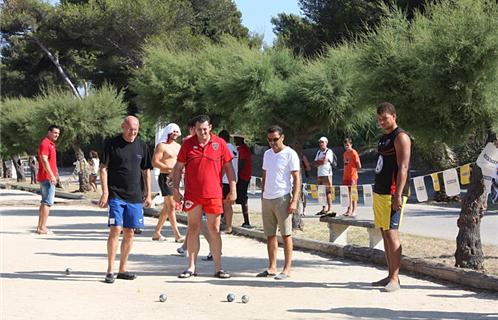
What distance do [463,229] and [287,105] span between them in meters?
5.37

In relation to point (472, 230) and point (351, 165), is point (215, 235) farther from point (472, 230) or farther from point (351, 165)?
point (351, 165)

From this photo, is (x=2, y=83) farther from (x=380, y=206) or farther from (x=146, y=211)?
(x=380, y=206)

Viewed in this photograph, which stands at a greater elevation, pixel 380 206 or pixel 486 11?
pixel 486 11

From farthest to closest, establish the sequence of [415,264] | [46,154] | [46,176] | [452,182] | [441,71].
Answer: [46,154], [46,176], [452,182], [415,264], [441,71]

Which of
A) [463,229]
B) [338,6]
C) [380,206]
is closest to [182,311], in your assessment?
[380,206]

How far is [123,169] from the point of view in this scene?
917 centimetres

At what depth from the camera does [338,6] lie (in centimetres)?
3641

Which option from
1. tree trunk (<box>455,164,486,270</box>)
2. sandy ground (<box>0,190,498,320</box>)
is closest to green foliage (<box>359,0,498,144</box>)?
tree trunk (<box>455,164,486,270</box>)

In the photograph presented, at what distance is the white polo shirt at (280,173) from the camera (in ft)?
30.7

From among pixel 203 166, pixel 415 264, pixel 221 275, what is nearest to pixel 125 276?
pixel 221 275

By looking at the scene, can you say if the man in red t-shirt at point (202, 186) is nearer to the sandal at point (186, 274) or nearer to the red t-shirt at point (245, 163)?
the sandal at point (186, 274)

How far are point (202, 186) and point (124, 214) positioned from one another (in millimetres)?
1008

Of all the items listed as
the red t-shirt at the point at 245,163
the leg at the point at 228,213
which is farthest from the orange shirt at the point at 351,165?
the leg at the point at 228,213

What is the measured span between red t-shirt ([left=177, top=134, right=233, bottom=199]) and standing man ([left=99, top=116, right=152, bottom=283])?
61 cm
